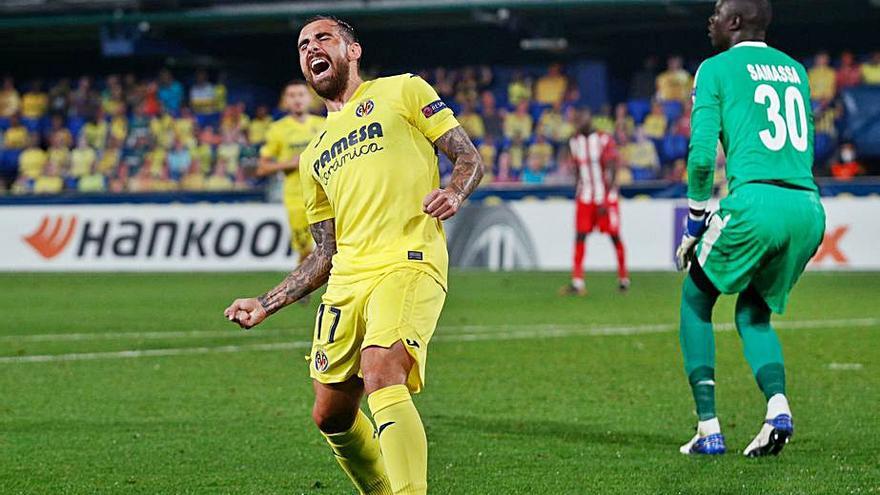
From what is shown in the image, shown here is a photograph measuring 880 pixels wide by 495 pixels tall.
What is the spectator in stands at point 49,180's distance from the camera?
29.2 metres

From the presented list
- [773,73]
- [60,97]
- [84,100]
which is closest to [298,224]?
[773,73]

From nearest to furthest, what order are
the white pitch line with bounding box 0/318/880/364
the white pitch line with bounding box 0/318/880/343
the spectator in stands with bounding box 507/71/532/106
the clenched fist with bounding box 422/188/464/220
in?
1. the clenched fist with bounding box 422/188/464/220
2. the white pitch line with bounding box 0/318/880/364
3. the white pitch line with bounding box 0/318/880/343
4. the spectator in stands with bounding box 507/71/532/106

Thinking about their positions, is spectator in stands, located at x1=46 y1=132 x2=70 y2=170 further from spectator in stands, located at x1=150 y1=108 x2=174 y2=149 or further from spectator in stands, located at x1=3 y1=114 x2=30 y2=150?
spectator in stands, located at x1=150 y1=108 x2=174 y2=149

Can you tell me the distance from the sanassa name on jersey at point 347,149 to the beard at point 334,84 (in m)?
0.18

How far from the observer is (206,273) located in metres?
22.5

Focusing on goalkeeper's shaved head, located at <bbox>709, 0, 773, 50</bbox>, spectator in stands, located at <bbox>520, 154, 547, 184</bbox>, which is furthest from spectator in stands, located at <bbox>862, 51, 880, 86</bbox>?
goalkeeper's shaved head, located at <bbox>709, 0, 773, 50</bbox>

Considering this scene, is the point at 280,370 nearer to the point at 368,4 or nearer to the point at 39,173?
the point at 368,4

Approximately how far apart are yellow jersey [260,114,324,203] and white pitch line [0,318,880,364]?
322cm

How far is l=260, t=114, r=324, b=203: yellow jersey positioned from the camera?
15594mm

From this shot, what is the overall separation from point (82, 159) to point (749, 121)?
81.2ft

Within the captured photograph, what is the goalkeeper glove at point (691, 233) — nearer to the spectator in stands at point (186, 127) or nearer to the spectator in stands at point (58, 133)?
the spectator in stands at point (186, 127)

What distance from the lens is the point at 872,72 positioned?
25.5 meters

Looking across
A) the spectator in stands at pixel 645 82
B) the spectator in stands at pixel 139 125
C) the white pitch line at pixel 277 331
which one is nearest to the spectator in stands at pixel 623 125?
the spectator in stands at pixel 645 82

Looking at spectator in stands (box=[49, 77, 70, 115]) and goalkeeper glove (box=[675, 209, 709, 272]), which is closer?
goalkeeper glove (box=[675, 209, 709, 272])
